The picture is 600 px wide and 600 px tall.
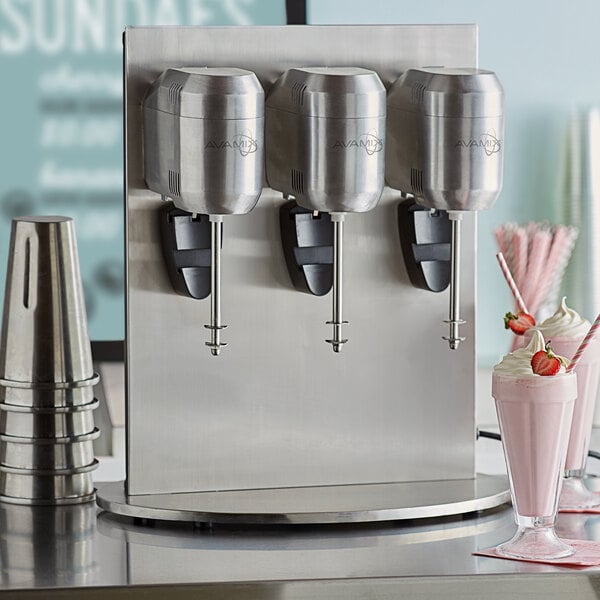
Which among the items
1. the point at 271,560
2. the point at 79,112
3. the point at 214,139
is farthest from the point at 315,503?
the point at 79,112

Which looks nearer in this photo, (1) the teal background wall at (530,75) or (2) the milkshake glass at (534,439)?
(2) the milkshake glass at (534,439)

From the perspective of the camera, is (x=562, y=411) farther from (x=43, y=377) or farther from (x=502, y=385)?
(x=43, y=377)

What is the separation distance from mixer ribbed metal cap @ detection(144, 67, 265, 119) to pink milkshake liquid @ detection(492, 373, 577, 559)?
0.30 meters

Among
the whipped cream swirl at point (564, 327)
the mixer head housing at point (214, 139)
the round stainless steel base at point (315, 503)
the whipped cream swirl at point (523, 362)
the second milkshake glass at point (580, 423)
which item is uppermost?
the mixer head housing at point (214, 139)

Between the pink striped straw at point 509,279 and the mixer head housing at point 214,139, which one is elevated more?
the mixer head housing at point 214,139

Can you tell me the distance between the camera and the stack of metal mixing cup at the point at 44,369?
1.20 meters

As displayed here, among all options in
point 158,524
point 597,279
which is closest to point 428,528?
point 158,524

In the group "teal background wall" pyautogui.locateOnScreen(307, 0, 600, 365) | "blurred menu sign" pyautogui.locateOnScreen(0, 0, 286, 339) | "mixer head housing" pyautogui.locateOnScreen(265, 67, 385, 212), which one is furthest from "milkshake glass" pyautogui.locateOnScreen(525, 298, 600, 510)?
"blurred menu sign" pyautogui.locateOnScreen(0, 0, 286, 339)

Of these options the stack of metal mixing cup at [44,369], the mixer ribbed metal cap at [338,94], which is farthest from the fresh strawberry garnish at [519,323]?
the stack of metal mixing cup at [44,369]

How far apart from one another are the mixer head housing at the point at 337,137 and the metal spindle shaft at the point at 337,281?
36 millimetres

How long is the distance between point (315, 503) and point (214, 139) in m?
0.34

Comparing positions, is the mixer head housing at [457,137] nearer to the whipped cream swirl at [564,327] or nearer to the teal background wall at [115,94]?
the whipped cream swirl at [564,327]

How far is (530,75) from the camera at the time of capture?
1852 millimetres

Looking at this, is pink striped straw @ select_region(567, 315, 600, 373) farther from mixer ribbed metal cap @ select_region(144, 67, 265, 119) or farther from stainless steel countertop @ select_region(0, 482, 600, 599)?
mixer ribbed metal cap @ select_region(144, 67, 265, 119)
